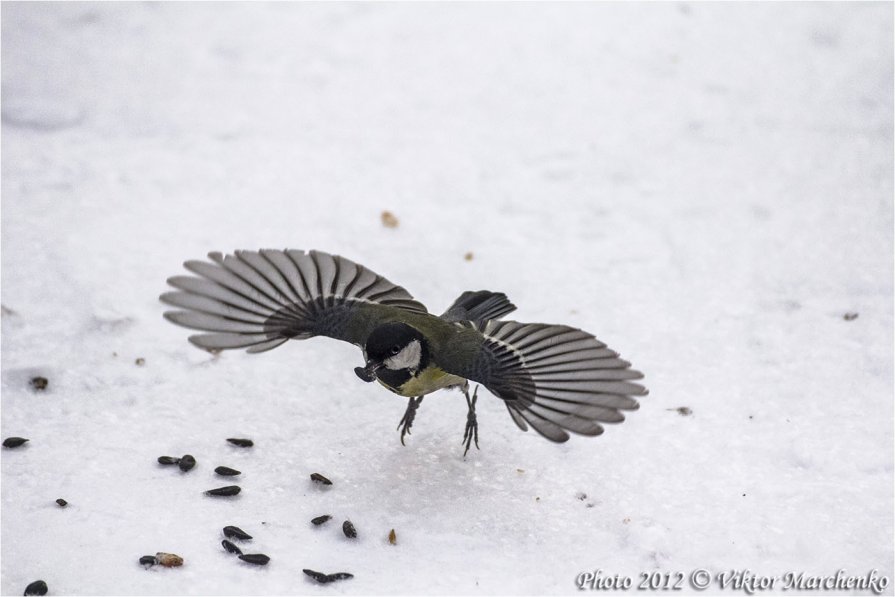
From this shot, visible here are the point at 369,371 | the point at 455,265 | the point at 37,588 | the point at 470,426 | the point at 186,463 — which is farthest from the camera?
the point at 455,265

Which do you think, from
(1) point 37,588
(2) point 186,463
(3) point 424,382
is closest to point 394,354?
(3) point 424,382

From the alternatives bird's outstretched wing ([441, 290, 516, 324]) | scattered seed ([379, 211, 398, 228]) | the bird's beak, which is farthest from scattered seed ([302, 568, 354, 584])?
scattered seed ([379, 211, 398, 228])

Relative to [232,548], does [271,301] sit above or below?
above

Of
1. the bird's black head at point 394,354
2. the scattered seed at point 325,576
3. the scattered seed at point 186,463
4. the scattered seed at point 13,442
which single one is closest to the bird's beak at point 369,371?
the bird's black head at point 394,354

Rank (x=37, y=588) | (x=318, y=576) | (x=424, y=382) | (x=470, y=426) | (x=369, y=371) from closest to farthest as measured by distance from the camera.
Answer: (x=37, y=588) < (x=318, y=576) < (x=369, y=371) < (x=424, y=382) < (x=470, y=426)

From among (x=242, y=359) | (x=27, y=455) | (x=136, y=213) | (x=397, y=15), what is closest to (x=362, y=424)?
(x=242, y=359)

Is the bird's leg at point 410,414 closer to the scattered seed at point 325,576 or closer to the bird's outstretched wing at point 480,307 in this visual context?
the bird's outstretched wing at point 480,307

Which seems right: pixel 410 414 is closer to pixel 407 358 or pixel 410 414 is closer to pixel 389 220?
pixel 407 358

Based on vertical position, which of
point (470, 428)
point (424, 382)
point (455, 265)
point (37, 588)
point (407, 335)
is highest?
point (455, 265)

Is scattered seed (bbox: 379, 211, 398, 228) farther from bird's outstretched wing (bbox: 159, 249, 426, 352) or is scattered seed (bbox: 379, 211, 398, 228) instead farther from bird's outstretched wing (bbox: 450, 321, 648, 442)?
bird's outstretched wing (bbox: 450, 321, 648, 442)
